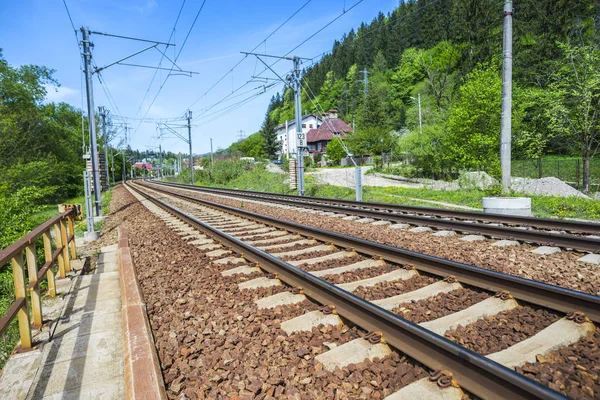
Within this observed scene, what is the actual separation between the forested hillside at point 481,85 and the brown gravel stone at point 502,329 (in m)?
14.4

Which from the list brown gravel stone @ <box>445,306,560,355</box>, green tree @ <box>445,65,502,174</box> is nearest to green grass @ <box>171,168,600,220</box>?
green tree @ <box>445,65,502,174</box>

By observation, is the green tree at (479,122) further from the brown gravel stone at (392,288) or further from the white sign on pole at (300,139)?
the brown gravel stone at (392,288)

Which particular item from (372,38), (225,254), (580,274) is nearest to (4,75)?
(225,254)

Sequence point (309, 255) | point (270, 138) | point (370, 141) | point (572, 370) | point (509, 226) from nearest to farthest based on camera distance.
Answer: point (572, 370) → point (309, 255) → point (509, 226) → point (370, 141) → point (270, 138)

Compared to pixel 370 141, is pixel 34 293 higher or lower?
lower

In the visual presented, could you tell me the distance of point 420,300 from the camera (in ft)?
12.5

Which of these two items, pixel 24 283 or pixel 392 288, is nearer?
pixel 24 283

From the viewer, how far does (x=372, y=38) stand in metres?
105

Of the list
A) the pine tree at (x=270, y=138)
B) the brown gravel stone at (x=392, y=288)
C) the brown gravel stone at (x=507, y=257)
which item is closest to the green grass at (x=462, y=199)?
the brown gravel stone at (x=507, y=257)

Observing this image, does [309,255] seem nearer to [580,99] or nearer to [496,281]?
[496,281]

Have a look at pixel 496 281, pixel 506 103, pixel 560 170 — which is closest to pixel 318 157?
pixel 560 170

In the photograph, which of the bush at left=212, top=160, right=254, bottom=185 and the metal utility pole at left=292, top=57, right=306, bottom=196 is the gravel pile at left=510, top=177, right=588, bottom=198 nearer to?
the metal utility pole at left=292, top=57, right=306, bottom=196

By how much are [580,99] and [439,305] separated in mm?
20664

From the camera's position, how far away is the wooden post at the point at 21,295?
3.21 meters
